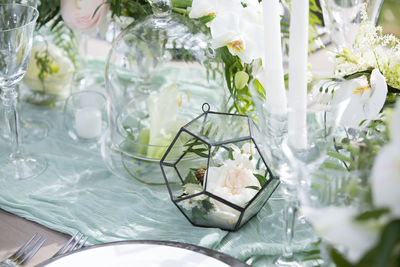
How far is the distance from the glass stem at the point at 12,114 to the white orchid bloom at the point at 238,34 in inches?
15.3

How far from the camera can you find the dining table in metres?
0.76

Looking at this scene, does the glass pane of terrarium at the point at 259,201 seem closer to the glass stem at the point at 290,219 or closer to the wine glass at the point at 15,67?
the glass stem at the point at 290,219

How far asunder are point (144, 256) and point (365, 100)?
0.41m

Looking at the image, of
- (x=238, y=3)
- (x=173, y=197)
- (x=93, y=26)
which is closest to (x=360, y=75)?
(x=238, y=3)

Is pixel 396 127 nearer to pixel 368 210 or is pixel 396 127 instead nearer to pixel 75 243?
pixel 368 210

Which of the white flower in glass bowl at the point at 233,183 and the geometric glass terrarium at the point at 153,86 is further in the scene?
the geometric glass terrarium at the point at 153,86

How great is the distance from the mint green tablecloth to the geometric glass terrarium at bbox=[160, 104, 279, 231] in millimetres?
30

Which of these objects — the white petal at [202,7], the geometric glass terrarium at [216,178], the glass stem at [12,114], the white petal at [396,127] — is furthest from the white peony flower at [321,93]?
the glass stem at [12,114]

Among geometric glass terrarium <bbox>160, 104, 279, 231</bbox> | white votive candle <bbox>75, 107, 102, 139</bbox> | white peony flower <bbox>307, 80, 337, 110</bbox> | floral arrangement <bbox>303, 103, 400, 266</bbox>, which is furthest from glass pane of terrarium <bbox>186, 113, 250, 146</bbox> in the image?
floral arrangement <bbox>303, 103, 400, 266</bbox>

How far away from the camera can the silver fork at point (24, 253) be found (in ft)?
2.33

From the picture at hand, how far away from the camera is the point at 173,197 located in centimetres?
80

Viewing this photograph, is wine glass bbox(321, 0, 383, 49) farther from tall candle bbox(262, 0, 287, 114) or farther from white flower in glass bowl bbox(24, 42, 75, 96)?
white flower in glass bowl bbox(24, 42, 75, 96)

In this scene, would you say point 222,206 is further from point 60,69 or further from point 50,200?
point 60,69

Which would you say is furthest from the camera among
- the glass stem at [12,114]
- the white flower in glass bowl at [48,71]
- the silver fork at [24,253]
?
the white flower in glass bowl at [48,71]
